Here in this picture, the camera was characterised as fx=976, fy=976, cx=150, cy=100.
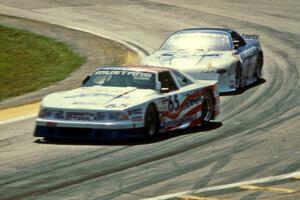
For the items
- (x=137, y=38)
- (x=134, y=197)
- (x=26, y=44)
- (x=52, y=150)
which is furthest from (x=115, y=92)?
(x=137, y=38)

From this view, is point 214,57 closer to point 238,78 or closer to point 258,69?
point 238,78

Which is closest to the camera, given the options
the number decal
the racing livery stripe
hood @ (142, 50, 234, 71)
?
the racing livery stripe

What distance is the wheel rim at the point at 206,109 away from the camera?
18234 mm

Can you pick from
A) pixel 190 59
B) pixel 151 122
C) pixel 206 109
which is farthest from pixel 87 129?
pixel 190 59

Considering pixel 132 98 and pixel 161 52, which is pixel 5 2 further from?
pixel 132 98

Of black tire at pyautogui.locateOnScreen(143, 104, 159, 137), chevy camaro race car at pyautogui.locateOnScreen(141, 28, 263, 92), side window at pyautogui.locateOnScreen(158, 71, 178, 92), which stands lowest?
chevy camaro race car at pyautogui.locateOnScreen(141, 28, 263, 92)

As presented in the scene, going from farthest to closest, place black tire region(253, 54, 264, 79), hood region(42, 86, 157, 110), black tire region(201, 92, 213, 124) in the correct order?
black tire region(253, 54, 264, 79) → black tire region(201, 92, 213, 124) → hood region(42, 86, 157, 110)

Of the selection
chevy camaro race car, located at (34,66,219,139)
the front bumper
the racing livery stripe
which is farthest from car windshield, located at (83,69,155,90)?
the front bumper

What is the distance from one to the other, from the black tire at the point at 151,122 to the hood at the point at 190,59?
18.9ft

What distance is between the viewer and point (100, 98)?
1617cm

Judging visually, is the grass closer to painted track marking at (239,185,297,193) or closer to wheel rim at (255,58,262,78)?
wheel rim at (255,58,262,78)

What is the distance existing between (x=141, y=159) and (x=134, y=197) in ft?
8.70

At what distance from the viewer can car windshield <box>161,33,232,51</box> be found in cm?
2386

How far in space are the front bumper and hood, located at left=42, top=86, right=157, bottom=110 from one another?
28cm
